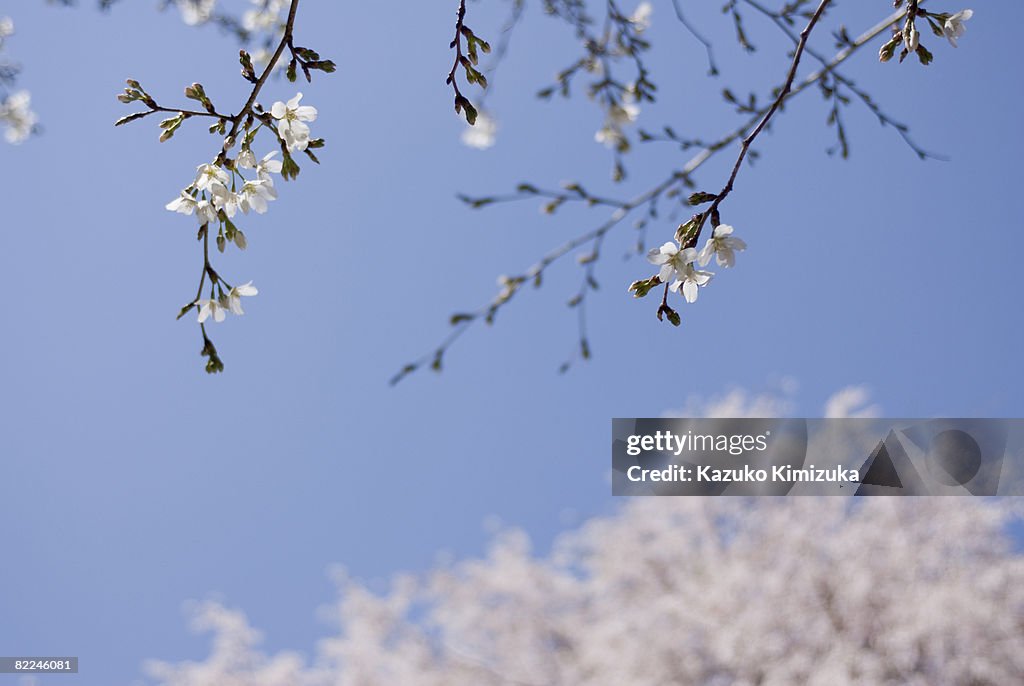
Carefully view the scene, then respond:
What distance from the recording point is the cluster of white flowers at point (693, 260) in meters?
1.19

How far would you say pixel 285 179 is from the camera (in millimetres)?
1237

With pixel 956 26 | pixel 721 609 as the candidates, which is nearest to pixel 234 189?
pixel 956 26

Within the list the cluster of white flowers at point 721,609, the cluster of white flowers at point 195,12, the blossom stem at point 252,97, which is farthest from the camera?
the cluster of white flowers at point 721,609

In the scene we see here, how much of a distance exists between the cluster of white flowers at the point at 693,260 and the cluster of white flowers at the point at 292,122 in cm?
69

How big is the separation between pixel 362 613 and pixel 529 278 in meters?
8.37

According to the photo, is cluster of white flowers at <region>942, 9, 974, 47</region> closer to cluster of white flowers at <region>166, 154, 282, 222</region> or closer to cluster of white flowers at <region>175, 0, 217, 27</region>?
cluster of white flowers at <region>166, 154, 282, 222</region>

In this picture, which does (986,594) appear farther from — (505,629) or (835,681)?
(505,629)

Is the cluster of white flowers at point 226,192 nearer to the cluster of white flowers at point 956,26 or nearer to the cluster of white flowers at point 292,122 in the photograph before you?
the cluster of white flowers at point 292,122

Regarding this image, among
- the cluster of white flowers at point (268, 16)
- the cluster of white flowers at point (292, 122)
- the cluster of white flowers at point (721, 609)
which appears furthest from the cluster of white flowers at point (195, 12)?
the cluster of white flowers at point (721, 609)

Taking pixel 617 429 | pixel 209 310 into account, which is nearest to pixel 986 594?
pixel 617 429

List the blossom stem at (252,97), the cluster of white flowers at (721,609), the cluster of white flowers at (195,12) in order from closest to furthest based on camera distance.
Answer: the blossom stem at (252,97) → the cluster of white flowers at (195,12) → the cluster of white flowers at (721,609)

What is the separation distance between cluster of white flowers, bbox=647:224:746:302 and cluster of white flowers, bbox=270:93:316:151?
690 mm

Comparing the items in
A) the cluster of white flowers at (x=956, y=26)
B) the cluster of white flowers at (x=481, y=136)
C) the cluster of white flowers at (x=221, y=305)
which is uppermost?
the cluster of white flowers at (x=481, y=136)

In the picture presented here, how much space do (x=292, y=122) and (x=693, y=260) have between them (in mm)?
805
